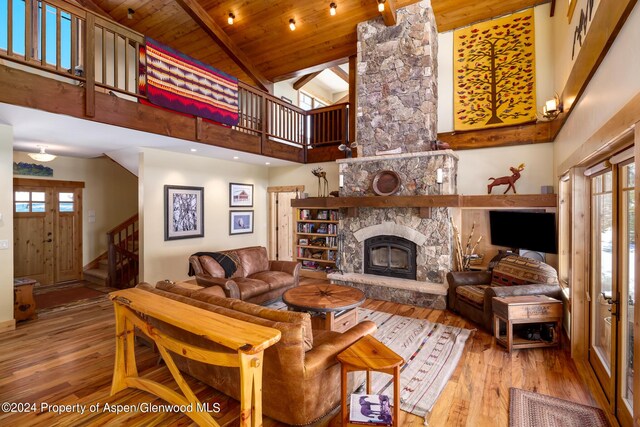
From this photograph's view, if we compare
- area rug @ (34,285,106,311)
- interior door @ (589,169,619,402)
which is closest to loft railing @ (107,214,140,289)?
area rug @ (34,285,106,311)

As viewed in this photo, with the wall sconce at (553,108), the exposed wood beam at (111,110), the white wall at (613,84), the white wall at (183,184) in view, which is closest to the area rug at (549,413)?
the white wall at (613,84)

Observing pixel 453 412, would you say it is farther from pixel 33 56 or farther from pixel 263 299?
pixel 33 56

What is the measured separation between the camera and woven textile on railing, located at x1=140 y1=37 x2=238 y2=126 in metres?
4.12

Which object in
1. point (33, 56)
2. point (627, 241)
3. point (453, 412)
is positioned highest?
point (33, 56)

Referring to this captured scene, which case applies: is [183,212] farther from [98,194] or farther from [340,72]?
[340,72]

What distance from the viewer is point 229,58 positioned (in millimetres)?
7164

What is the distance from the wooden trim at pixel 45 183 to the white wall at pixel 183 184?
2.36m

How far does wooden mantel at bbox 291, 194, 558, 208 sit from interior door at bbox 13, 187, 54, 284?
5806mm

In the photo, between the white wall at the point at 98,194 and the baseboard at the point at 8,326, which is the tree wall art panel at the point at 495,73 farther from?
the white wall at the point at 98,194

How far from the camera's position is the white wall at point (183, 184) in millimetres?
5211

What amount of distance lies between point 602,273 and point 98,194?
8472 mm

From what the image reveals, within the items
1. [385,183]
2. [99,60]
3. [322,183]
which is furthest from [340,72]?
[99,60]

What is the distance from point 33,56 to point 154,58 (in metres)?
1.30

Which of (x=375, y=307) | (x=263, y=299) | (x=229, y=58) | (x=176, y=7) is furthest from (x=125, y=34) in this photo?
(x=375, y=307)
